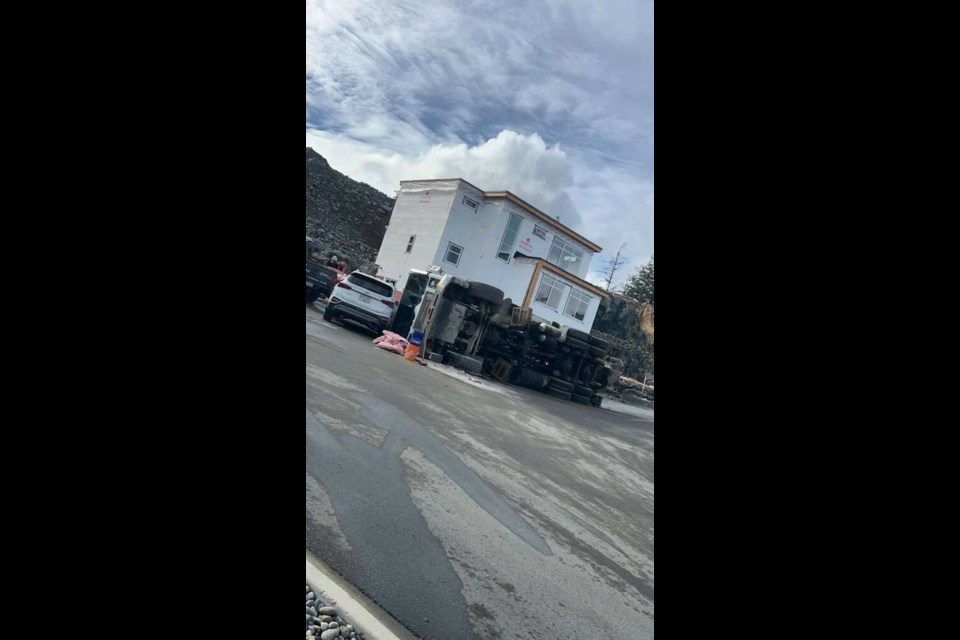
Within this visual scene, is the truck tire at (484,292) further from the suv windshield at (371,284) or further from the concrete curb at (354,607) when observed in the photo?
the concrete curb at (354,607)

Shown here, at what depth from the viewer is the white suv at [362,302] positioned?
51.6 feet

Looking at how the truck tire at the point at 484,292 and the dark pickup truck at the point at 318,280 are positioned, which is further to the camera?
the dark pickup truck at the point at 318,280

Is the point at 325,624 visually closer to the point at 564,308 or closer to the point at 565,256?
the point at 564,308

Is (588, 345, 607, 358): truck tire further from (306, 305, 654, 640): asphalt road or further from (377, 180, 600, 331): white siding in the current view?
(377, 180, 600, 331): white siding

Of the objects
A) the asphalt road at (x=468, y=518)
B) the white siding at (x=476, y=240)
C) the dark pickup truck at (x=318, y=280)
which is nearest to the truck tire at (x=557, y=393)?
the asphalt road at (x=468, y=518)

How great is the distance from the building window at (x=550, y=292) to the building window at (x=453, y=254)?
549cm

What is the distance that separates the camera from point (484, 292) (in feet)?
51.4

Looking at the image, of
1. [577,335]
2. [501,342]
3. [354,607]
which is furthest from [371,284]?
[354,607]

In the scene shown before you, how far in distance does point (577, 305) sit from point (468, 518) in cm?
3008
